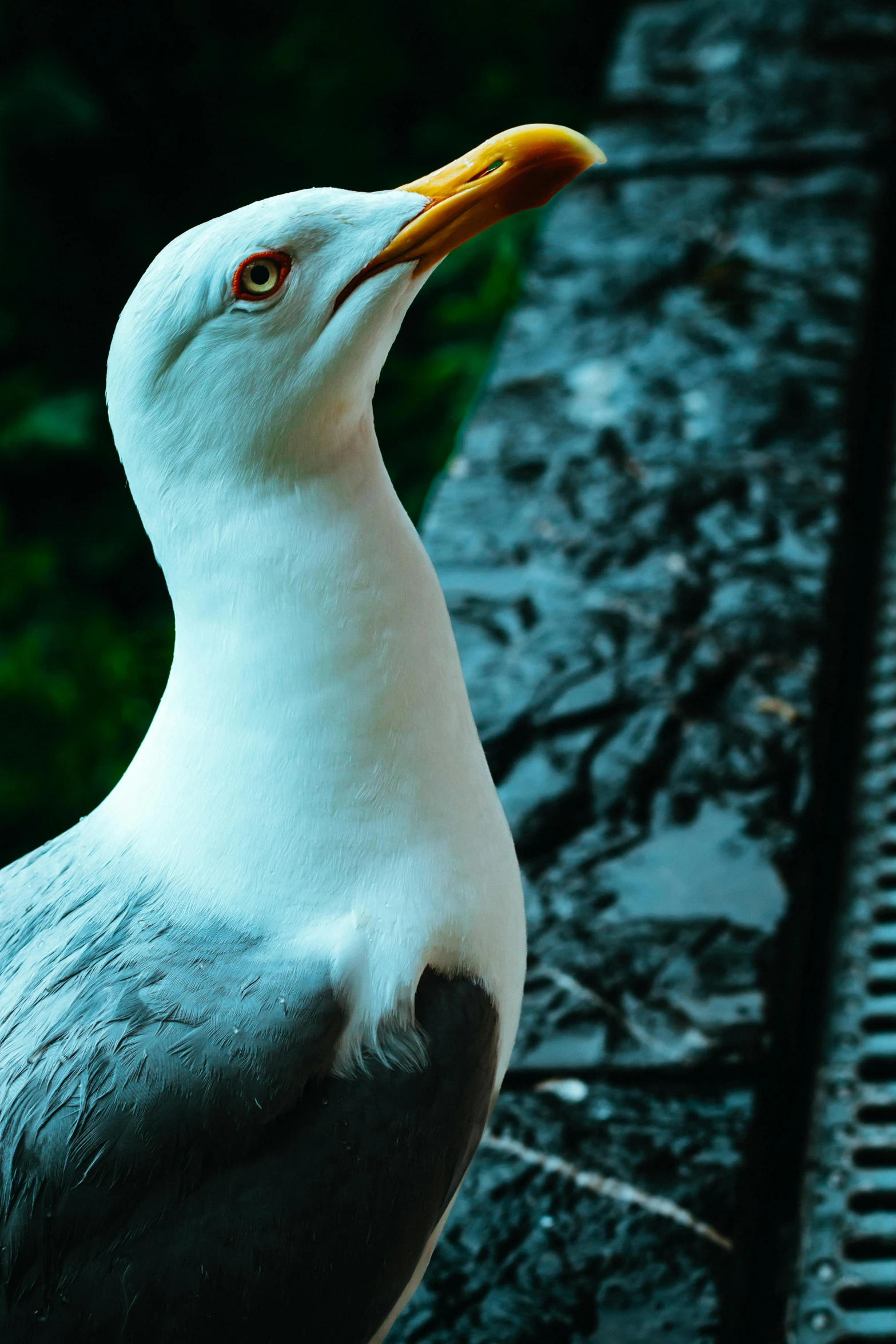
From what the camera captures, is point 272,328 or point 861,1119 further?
point 861,1119

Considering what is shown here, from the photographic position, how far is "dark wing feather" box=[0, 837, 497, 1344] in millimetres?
1294

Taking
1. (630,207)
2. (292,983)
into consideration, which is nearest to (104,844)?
(292,983)

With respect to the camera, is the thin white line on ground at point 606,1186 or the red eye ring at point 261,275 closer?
the red eye ring at point 261,275

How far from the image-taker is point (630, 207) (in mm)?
3742

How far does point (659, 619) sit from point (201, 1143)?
163 cm

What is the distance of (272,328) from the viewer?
137 centimetres

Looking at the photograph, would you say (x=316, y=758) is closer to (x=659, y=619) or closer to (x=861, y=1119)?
(x=861, y=1119)

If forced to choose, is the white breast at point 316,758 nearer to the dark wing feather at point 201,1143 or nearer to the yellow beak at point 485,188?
the dark wing feather at point 201,1143

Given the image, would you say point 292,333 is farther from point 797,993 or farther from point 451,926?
point 797,993

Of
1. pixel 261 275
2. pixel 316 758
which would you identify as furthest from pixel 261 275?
pixel 316 758

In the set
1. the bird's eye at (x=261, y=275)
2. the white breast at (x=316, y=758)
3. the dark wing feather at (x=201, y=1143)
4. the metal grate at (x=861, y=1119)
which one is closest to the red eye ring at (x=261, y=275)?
the bird's eye at (x=261, y=275)

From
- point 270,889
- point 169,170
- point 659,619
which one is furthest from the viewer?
point 169,170

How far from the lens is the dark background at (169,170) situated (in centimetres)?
426

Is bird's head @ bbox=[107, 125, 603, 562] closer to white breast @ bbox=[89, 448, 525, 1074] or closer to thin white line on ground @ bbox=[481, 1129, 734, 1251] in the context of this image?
white breast @ bbox=[89, 448, 525, 1074]
